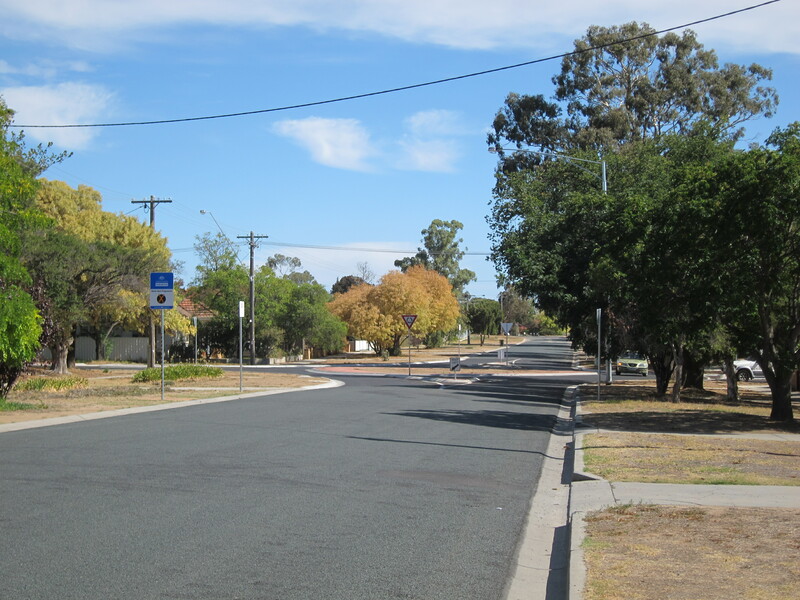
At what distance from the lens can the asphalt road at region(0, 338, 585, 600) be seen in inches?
248

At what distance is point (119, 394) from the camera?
2566cm

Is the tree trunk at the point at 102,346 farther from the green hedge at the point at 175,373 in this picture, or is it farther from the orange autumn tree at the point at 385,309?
the green hedge at the point at 175,373

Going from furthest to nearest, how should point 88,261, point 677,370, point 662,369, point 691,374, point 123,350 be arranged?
point 123,350 < point 88,261 < point 691,374 < point 662,369 < point 677,370

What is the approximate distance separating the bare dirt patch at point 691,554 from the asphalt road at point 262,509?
843mm

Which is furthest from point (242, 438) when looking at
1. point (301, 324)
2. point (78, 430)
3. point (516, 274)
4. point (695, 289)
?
point (301, 324)

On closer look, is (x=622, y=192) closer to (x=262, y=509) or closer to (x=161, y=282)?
(x=161, y=282)

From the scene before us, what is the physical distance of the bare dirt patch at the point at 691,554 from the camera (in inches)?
232

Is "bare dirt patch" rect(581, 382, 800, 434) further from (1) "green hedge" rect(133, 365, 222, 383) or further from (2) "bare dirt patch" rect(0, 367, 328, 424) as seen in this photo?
(1) "green hedge" rect(133, 365, 222, 383)

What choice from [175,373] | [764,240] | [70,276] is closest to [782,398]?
[764,240]

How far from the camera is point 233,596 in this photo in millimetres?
5852

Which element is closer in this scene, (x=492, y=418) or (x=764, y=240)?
(x=764, y=240)

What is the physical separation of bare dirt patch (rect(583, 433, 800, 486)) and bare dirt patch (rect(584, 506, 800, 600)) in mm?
2257

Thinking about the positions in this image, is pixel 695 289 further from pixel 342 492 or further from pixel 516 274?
pixel 516 274

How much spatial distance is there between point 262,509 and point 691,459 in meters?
7.15
